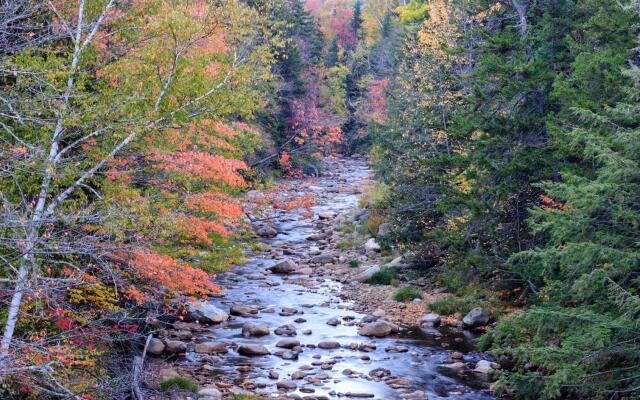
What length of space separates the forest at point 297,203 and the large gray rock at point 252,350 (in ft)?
0.19

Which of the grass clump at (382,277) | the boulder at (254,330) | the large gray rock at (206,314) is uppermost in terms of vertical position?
the grass clump at (382,277)

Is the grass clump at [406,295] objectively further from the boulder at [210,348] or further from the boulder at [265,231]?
the boulder at [265,231]

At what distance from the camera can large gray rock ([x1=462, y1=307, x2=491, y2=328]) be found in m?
18.4

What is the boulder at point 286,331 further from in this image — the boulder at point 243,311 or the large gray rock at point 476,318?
the large gray rock at point 476,318

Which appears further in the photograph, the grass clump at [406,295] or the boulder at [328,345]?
the grass clump at [406,295]

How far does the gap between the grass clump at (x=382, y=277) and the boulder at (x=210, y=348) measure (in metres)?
8.05

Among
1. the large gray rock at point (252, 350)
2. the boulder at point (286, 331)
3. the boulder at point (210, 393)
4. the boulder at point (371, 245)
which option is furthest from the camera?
the boulder at point (371, 245)

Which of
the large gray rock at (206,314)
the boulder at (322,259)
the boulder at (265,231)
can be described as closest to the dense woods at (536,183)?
the boulder at (322,259)

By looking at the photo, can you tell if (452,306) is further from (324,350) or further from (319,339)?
(324,350)

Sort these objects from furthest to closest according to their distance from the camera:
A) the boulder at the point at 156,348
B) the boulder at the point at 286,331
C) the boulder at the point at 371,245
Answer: the boulder at the point at 371,245 < the boulder at the point at 286,331 < the boulder at the point at 156,348

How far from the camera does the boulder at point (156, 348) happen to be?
15.6 m

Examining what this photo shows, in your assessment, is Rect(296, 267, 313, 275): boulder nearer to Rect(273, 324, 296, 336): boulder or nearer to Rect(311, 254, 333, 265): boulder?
Rect(311, 254, 333, 265): boulder

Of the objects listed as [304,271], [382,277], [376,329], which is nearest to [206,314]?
[376,329]

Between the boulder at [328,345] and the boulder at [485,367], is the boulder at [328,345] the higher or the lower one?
the higher one
